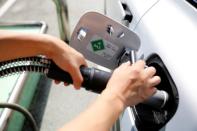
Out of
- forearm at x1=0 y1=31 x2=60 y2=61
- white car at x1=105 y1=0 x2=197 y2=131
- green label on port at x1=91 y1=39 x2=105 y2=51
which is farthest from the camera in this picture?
A: green label on port at x1=91 y1=39 x2=105 y2=51

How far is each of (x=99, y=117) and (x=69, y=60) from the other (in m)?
0.23

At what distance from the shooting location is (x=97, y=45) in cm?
105

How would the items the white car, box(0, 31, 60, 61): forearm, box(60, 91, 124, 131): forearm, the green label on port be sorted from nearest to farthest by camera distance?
1. box(60, 91, 124, 131): forearm
2. the white car
3. box(0, 31, 60, 61): forearm
4. the green label on port

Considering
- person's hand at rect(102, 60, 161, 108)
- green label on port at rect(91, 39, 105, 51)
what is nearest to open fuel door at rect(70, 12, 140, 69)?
green label on port at rect(91, 39, 105, 51)


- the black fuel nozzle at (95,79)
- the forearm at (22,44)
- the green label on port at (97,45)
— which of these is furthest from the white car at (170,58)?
the forearm at (22,44)

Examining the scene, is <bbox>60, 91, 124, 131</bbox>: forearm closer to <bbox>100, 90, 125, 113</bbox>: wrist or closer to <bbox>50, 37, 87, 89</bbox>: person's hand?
<bbox>100, 90, 125, 113</bbox>: wrist

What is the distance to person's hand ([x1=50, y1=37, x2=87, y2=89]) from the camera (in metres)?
0.84

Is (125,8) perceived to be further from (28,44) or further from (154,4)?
(28,44)

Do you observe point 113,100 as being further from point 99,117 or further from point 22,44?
point 22,44

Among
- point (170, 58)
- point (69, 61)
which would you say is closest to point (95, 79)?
point (69, 61)

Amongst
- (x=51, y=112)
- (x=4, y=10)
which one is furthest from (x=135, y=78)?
(x=4, y=10)

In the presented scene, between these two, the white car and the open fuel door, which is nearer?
the white car

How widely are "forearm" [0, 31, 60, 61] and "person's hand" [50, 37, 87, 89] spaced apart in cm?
3

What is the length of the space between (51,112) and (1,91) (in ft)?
1.90
